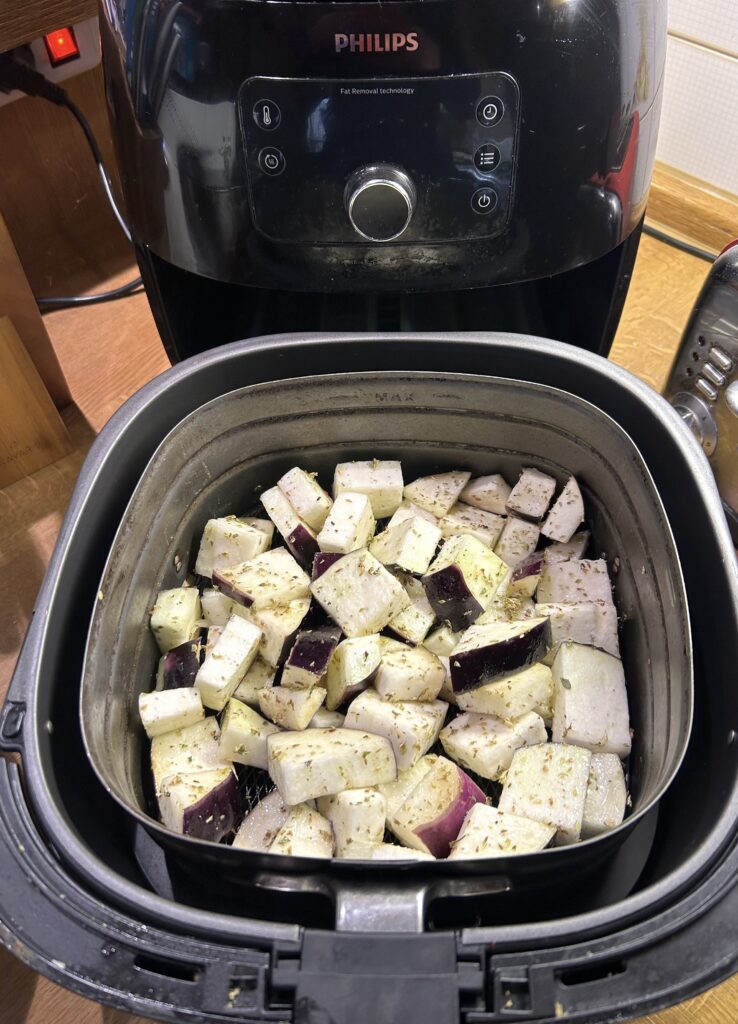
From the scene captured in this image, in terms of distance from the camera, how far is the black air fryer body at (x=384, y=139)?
0.56m

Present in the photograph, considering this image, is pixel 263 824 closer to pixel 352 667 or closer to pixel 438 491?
pixel 352 667

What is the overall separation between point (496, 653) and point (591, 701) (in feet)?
0.26

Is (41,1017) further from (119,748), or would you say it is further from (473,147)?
(473,147)

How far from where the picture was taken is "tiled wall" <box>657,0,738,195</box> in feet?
3.59

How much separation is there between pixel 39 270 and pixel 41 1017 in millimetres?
923

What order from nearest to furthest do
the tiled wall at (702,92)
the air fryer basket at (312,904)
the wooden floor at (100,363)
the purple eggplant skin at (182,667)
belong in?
the air fryer basket at (312,904), the purple eggplant skin at (182,667), the wooden floor at (100,363), the tiled wall at (702,92)

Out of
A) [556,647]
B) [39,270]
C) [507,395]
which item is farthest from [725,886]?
[39,270]

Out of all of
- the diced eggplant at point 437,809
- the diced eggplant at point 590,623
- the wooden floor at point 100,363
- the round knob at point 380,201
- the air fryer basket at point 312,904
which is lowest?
the wooden floor at point 100,363

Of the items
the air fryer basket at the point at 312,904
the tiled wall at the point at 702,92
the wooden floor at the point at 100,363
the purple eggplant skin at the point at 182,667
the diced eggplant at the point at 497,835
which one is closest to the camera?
the air fryer basket at the point at 312,904

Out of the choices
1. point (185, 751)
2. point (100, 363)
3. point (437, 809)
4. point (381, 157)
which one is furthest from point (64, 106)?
point (437, 809)

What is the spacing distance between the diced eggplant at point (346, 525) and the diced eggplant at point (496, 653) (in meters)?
0.13

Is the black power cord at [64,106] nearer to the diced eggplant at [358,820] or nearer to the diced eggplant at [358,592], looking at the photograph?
the diced eggplant at [358,592]

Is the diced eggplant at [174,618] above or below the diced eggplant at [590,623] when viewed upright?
above

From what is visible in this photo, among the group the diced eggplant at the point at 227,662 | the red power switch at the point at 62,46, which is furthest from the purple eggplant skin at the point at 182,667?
the red power switch at the point at 62,46
